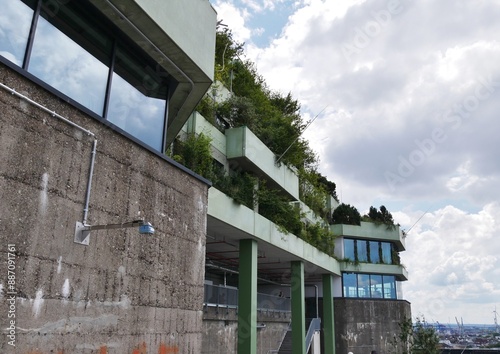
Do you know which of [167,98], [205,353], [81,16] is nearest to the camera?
[81,16]

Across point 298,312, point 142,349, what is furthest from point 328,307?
point 142,349

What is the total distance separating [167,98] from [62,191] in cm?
357

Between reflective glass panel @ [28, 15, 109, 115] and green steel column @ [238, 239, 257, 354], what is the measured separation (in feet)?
34.7

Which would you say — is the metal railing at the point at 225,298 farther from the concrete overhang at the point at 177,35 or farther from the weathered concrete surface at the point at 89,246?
the concrete overhang at the point at 177,35

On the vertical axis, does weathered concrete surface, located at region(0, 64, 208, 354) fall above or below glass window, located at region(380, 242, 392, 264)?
below

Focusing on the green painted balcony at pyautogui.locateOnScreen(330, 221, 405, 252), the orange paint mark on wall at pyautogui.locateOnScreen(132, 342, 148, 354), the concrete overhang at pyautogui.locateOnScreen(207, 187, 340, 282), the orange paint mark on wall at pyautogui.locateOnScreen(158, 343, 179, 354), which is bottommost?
the orange paint mark on wall at pyautogui.locateOnScreen(158, 343, 179, 354)

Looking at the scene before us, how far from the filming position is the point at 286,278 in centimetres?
2983

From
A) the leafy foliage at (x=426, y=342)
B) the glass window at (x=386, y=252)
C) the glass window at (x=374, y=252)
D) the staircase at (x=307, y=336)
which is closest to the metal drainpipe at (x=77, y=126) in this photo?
the leafy foliage at (x=426, y=342)

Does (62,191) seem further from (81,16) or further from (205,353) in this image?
(205,353)

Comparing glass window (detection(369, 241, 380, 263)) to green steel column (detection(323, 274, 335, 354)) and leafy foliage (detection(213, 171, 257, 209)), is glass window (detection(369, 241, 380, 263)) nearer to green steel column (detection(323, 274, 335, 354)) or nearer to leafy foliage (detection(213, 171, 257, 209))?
green steel column (detection(323, 274, 335, 354))

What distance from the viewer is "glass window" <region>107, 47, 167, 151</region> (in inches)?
270

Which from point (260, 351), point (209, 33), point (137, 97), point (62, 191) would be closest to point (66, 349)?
point (62, 191)

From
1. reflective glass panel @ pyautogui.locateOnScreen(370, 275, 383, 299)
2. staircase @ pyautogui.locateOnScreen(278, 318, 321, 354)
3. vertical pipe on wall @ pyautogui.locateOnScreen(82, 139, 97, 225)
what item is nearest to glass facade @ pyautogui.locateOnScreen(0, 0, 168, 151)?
vertical pipe on wall @ pyautogui.locateOnScreen(82, 139, 97, 225)

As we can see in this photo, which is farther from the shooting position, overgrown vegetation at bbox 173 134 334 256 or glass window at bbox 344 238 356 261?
glass window at bbox 344 238 356 261
